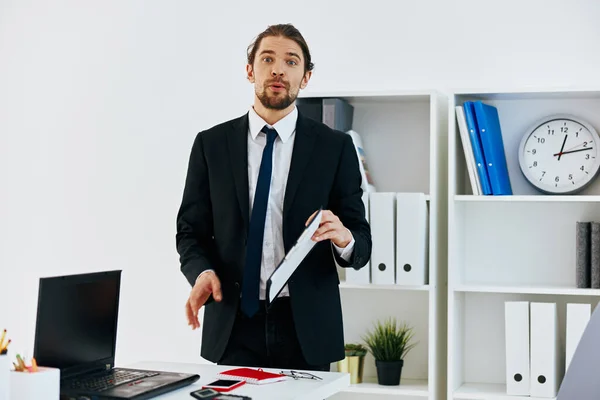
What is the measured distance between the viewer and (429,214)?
135 inches

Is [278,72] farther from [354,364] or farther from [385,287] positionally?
[354,364]

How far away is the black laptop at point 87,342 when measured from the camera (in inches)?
72.0

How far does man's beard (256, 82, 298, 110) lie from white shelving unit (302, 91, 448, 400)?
3.16ft

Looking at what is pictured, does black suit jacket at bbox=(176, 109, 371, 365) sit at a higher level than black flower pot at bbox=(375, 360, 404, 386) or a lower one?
higher

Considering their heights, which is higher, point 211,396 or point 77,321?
point 77,321

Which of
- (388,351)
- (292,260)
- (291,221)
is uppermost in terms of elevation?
(291,221)

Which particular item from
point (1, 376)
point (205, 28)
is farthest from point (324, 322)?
point (205, 28)

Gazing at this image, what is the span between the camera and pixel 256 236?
2.41 metres

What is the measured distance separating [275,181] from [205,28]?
5.80 feet

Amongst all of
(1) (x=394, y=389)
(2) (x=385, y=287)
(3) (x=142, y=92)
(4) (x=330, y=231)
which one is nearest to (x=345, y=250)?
(4) (x=330, y=231)

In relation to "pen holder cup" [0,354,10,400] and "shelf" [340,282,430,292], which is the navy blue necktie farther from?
"shelf" [340,282,430,292]

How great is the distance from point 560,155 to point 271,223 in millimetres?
1491

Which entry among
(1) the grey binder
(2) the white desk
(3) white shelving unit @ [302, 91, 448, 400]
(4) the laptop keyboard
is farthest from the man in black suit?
(3) white shelving unit @ [302, 91, 448, 400]

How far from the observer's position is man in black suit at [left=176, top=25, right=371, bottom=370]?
237 centimetres
